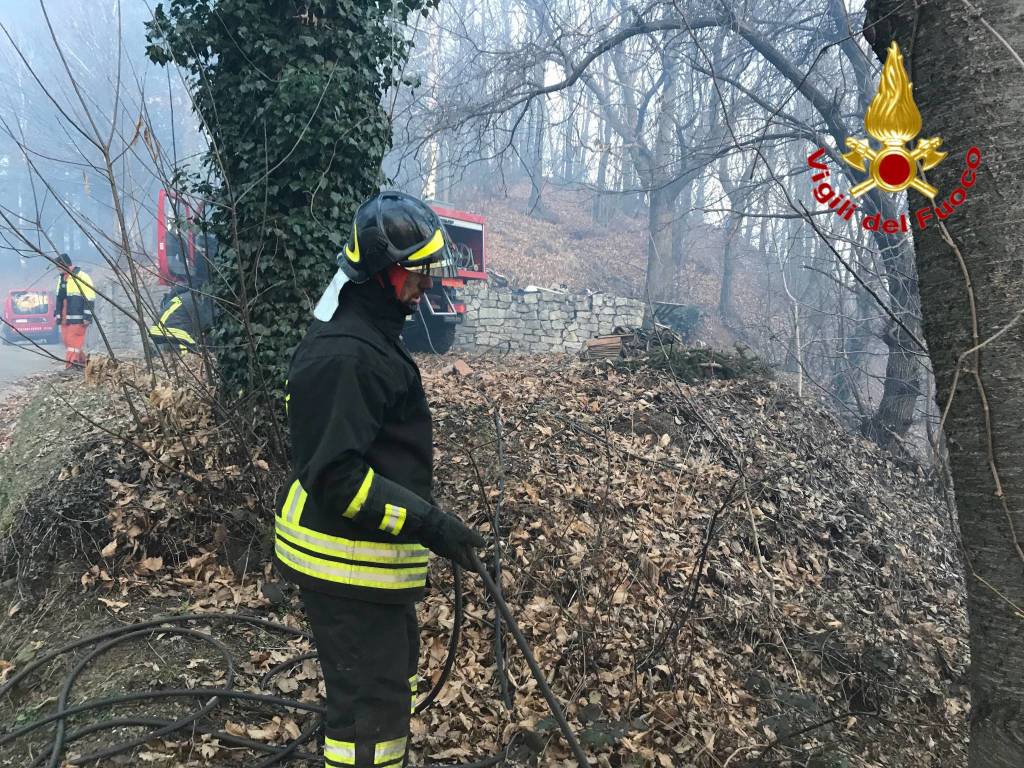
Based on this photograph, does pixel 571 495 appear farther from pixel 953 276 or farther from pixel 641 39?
pixel 641 39

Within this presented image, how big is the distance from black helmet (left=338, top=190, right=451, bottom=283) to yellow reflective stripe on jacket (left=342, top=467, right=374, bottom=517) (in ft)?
2.34

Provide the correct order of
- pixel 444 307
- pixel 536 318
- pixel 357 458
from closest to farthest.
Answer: pixel 357 458 → pixel 444 307 → pixel 536 318

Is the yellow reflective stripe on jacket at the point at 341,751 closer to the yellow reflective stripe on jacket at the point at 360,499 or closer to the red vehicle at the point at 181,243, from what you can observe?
the yellow reflective stripe on jacket at the point at 360,499

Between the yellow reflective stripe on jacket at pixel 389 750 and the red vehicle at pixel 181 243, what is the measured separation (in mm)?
3472

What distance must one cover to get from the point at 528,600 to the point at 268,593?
5.33 ft

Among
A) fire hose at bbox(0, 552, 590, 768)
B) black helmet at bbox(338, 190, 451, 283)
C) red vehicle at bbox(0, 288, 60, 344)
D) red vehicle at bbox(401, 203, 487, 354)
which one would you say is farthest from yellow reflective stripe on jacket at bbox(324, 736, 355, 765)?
red vehicle at bbox(0, 288, 60, 344)

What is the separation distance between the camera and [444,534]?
2.26m

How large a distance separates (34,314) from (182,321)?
56.1 ft

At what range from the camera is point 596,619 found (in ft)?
12.8

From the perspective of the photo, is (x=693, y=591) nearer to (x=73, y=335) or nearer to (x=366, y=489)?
(x=366, y=489)

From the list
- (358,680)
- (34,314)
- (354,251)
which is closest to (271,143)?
(354,251)

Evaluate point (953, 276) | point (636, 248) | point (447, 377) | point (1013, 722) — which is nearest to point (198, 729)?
point (1013, 722)

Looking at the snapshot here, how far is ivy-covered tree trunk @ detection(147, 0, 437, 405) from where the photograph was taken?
16.5 feet

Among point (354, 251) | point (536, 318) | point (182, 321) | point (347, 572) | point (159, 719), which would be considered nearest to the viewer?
point (347, 572)
